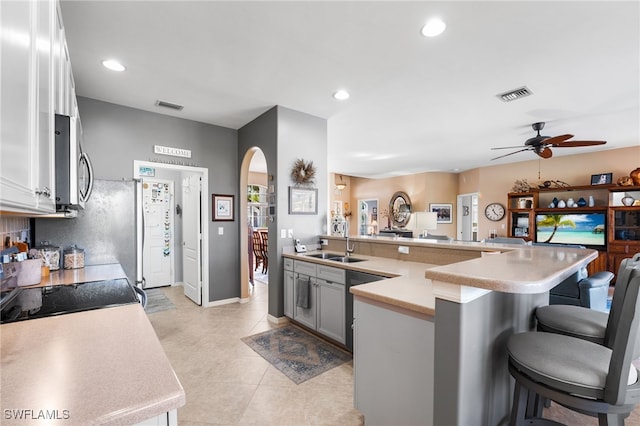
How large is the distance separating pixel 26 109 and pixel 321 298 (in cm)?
267

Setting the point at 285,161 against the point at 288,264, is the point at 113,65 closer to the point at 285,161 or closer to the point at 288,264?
the point at 285,161

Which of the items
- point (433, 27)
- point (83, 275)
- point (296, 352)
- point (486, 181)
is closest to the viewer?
point (433, 27)

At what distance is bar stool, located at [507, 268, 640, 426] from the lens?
1015mm

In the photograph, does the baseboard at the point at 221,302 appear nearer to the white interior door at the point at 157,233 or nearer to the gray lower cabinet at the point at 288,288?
the gray lower cabinet at the point at 288,288

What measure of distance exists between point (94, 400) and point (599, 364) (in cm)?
174

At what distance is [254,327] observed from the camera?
11.5 ft

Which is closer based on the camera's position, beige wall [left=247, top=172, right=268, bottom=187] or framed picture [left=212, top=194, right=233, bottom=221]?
framed picture [left=212, top=194, right=233, bottom=221]

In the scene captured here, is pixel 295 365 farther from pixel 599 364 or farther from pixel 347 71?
pixel 347 71

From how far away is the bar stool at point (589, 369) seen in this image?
3.33 feet

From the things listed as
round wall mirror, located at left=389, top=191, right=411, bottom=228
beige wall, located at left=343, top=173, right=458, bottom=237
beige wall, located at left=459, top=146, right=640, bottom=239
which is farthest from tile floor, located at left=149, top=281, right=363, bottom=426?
beige wall, located at left=459, top=146, right=640, bottom=239

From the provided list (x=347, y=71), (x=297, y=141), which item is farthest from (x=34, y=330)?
(x=297, y=141)

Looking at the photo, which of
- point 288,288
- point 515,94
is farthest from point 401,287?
point 515,94

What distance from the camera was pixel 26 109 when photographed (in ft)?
2.84

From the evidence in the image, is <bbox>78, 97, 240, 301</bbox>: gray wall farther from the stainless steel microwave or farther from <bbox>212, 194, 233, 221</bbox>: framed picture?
the stainless steel microwave
